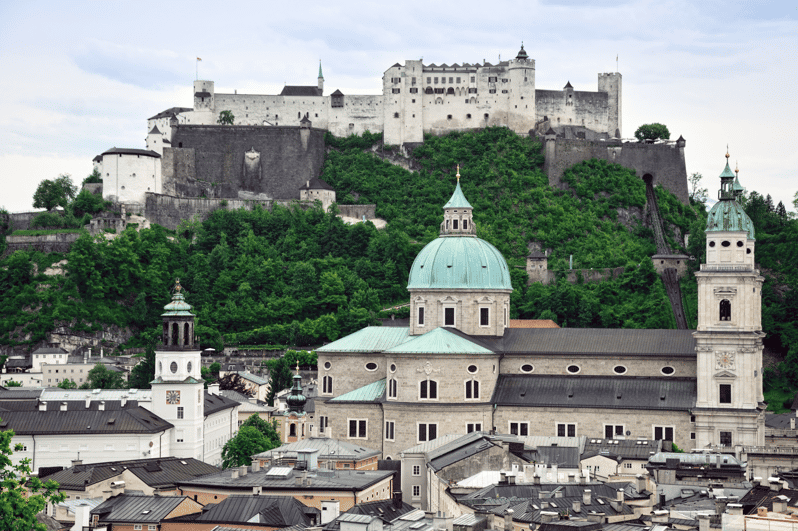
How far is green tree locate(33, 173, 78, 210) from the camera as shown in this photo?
11875cm

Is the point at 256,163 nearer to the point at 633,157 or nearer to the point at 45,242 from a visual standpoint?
the point at 45,242

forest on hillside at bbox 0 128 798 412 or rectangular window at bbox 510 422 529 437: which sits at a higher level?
forest on hillside at bbox 0 128 798 412

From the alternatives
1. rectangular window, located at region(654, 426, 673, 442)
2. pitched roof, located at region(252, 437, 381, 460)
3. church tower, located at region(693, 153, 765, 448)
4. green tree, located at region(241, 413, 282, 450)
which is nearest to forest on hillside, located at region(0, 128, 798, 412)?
green tree, located at region(241, 413, 282, 450)

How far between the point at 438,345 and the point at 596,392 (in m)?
8.29

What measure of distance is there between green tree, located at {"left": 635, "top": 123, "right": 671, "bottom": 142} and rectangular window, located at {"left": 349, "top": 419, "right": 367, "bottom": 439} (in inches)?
2723

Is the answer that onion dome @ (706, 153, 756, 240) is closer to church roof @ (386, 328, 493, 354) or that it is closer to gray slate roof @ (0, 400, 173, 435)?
church roof @ (386, 328, 493, 354)

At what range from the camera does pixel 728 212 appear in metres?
66.6

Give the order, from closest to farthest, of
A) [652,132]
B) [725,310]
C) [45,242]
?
1. [725,310]
2. [45,242]
3. [652,132]

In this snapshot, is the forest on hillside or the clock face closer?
the clock face

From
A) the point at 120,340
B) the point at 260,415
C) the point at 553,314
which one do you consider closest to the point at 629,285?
the point at 553,314

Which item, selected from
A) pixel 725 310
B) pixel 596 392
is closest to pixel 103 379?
pixel 596 392

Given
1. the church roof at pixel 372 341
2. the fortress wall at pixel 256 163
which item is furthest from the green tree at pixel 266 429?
the fortress wall at pixel 256 163

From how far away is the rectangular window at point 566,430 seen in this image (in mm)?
65625

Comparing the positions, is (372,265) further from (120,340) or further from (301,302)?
(120,340)
